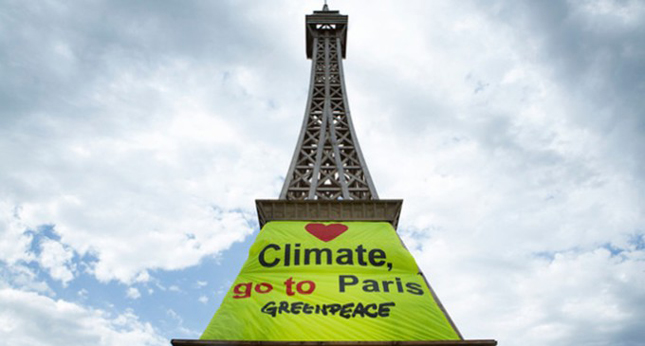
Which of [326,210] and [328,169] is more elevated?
[328,169]

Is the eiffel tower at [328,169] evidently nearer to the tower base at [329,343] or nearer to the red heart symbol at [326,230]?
the tower base at [329,343]

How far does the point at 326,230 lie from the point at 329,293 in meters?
3.98

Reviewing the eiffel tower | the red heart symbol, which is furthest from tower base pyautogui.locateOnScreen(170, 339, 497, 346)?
the red heart symbol

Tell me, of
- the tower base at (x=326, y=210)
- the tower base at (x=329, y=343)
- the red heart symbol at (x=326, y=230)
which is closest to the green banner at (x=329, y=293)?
the red heart symbol at (x=326, y=230)

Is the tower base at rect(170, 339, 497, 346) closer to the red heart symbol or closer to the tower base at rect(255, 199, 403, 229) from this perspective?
the red heart symbol

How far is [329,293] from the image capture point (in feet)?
41.5

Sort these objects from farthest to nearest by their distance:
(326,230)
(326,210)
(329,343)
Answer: (326,210) < (326,230) < (329,343)

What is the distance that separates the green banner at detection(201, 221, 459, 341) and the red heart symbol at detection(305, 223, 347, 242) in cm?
4

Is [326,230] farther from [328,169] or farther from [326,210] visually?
[328,169]

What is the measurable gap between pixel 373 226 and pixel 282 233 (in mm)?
3967

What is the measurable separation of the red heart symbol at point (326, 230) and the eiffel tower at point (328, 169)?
46.5 inches

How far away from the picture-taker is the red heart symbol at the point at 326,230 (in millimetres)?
15810

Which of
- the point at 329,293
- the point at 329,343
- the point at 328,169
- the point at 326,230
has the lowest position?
the point at 329,343

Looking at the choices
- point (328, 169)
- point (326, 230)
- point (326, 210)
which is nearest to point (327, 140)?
point (328, 169)
